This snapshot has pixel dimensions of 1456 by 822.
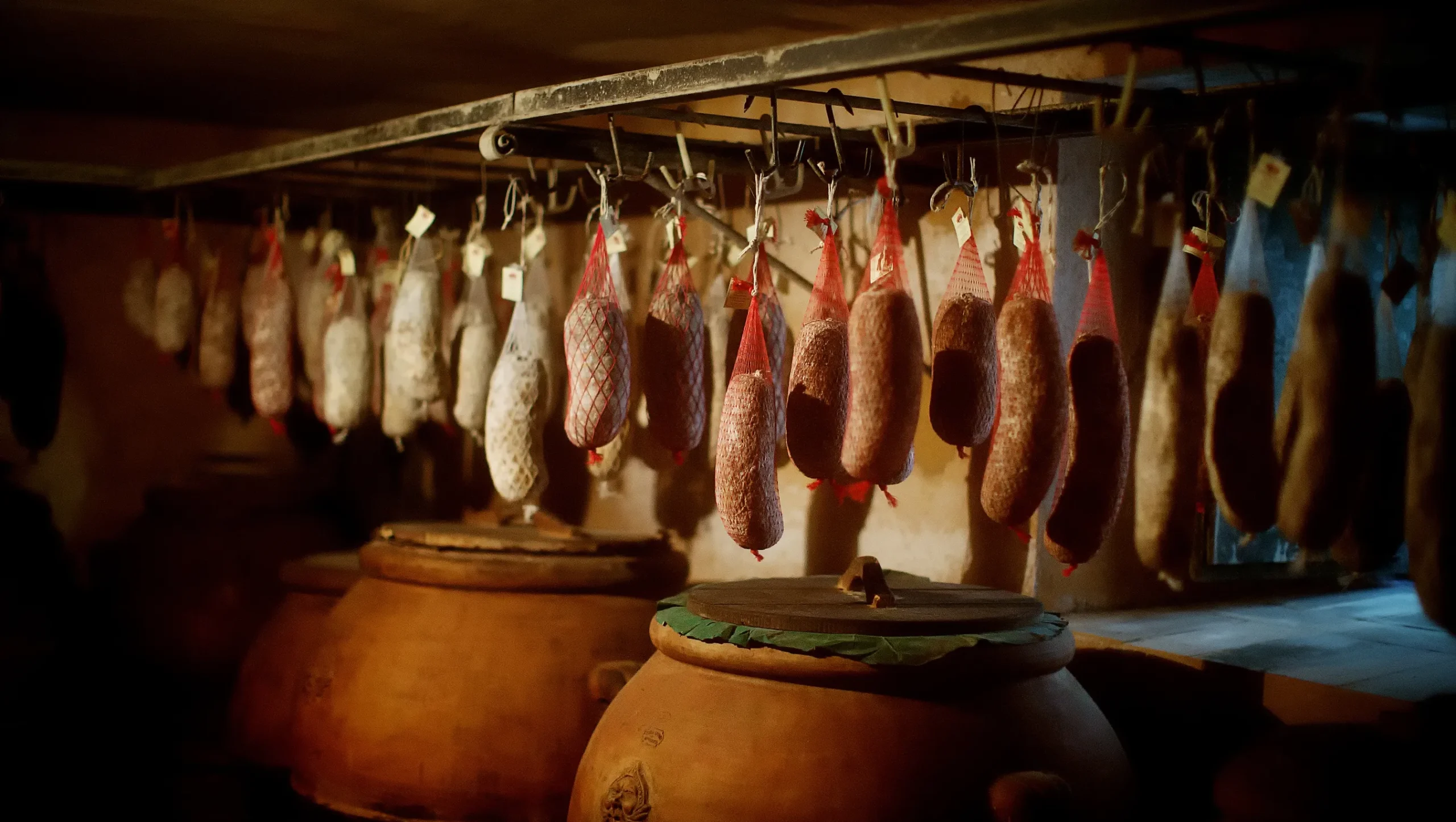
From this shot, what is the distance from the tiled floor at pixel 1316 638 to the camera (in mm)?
2588

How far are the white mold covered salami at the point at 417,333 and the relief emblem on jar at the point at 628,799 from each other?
176 cm

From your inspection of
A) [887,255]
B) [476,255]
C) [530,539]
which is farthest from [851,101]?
[530,539]

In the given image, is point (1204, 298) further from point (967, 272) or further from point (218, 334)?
point (218, 334)

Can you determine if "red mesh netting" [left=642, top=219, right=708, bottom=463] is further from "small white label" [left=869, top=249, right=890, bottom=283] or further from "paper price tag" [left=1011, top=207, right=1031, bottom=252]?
"paper price tag" [left=1011, top=207, right=1031, bottom=252]

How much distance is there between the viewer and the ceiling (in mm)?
3312

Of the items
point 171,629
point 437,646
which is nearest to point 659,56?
point 437,646

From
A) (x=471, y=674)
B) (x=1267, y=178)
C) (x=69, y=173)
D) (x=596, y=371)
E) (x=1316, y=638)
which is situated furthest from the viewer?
(x=69, y=173)

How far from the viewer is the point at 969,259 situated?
8.32 feet

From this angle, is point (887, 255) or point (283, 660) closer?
point (887, 255)

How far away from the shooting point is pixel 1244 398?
2076mm

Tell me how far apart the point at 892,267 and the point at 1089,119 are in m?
0.52

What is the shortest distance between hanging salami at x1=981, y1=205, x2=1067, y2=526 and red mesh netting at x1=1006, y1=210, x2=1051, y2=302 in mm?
80

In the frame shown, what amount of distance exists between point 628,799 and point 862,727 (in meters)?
0.47

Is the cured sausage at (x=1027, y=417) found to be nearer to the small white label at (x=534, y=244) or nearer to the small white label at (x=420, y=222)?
the small white label at (x=534, y=244)
